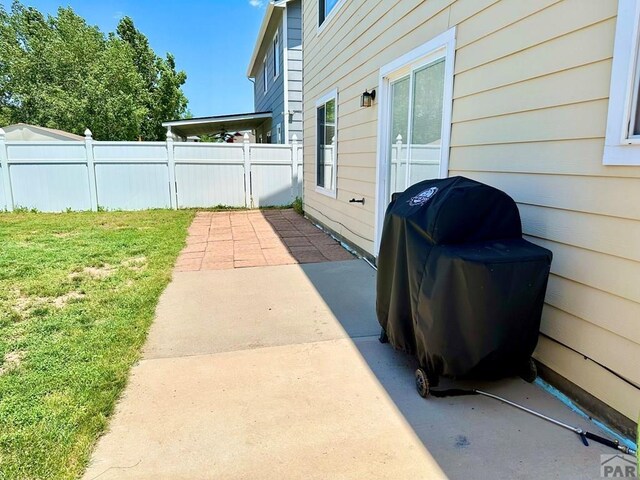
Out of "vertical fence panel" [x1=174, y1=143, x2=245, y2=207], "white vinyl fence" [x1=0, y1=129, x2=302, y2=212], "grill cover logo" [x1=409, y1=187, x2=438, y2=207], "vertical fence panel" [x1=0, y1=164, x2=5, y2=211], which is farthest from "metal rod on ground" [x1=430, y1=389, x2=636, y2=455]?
"vertical fence panel" [x1=0, y1=164, x2=5, y2=211]

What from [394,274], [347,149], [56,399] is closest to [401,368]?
[394,274]

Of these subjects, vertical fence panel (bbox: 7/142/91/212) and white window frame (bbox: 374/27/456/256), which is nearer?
white window frame (bbox: 374/27/456/256)

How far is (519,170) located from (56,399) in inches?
117

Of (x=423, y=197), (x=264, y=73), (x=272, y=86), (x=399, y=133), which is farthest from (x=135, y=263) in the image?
(x=264, y=73)

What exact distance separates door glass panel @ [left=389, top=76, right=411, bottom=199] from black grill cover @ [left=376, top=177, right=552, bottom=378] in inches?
78.8

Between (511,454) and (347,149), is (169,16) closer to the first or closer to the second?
(347,149)

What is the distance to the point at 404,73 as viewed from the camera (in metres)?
4.20

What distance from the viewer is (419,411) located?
2.18 metres

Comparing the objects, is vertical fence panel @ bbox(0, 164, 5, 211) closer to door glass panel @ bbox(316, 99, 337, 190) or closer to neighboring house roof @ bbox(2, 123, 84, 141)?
neighboring house roof @ bbox(2, 123, 84, 141)

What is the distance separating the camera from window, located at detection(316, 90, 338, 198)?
6470 millimetres

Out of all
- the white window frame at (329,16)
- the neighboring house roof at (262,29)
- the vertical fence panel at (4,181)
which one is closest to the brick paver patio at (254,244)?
the white window frame at (329,16)

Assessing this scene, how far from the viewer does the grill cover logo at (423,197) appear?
232cm

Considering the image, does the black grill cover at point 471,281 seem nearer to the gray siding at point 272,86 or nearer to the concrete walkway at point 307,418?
the concrete walkway at point 307,418

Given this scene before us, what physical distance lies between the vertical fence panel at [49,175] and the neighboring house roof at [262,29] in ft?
18.6
